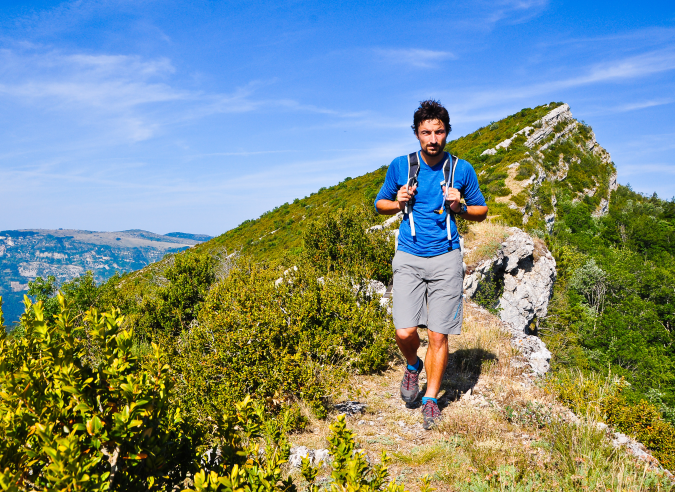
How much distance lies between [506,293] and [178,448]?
10995 mm

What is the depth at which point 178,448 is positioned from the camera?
1.60 meters

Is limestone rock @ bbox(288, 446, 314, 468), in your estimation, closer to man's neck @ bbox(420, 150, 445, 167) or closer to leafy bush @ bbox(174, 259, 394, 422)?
leafy bush @ bbox(174, 259, 394, 422)

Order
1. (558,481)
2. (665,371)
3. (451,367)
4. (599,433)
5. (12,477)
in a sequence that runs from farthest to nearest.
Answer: (665,371)
(451,367)
(599,433)
(558,481)
(12,477)

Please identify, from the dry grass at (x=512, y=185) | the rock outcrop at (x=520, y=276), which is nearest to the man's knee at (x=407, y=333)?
the rock outcrop at (x=520, y=276)

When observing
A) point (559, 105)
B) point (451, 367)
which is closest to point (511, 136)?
point (559, 105)

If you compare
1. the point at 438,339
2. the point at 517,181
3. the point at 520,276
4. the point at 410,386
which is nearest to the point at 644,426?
the point at 410,386

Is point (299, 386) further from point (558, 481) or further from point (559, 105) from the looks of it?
point (559, 105)

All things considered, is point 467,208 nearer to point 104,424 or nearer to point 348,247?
point 104,424

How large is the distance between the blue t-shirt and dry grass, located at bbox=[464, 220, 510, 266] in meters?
5.53

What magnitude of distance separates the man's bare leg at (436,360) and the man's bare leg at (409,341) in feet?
0.47

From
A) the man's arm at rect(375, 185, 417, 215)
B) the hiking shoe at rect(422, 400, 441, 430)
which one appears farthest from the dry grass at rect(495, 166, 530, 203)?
the hiking shoe at rect(422, 400, 441, 430)

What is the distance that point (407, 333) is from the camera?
3.40m

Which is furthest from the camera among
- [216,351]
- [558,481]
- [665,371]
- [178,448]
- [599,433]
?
[665,371]

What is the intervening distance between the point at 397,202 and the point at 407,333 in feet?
3.87
